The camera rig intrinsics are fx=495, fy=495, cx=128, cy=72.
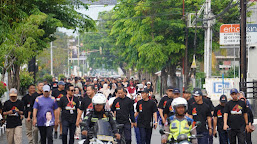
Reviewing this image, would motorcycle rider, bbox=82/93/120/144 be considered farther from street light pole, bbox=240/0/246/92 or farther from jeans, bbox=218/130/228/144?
street light pole, bbox=240/0/246/92

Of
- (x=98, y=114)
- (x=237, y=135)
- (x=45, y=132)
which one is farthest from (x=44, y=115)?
(x=237, y=135)

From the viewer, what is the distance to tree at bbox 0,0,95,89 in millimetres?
19503

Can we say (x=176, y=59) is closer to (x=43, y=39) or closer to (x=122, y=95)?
(x=43, y=39)

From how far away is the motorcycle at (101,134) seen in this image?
28.4 feet

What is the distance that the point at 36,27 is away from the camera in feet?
70.1

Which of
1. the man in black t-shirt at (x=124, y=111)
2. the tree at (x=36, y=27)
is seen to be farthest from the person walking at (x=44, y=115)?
the tree at (x=36, y=27)

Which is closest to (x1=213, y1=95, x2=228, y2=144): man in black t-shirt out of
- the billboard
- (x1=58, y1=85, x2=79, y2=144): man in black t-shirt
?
(x1=58, y1=85, x2=79, y2=144): man in black t-shirt

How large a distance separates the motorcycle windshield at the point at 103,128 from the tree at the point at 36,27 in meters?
6.55

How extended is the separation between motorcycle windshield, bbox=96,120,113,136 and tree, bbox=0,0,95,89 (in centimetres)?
655

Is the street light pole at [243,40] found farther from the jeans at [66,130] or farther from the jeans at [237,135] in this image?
the jeans at [66,130]

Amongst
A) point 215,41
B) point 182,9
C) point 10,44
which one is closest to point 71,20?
point 10,44

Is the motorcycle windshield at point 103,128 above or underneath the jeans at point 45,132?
above

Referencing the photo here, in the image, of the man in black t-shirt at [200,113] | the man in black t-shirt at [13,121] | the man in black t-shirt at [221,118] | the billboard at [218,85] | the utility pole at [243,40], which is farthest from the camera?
the billboard at [218,85]

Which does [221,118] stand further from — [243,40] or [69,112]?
[243,40]
